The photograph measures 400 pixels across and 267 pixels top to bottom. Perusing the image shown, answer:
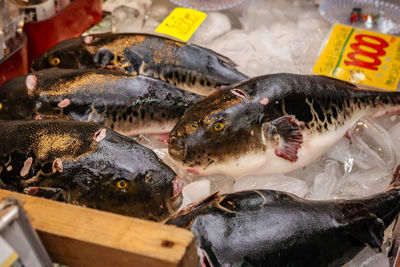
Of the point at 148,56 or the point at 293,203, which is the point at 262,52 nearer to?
the point at 148,56

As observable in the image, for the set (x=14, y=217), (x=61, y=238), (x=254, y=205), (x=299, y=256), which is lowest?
(x=299, y=256)

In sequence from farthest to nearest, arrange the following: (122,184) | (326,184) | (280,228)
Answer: (326,184)
(122,184)
(280,228)

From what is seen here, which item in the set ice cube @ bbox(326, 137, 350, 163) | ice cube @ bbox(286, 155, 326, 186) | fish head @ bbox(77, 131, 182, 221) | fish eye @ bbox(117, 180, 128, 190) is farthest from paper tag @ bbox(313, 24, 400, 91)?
fish eye @ bbox(117, 180, 128, 190)

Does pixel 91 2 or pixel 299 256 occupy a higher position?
pixel 91 2

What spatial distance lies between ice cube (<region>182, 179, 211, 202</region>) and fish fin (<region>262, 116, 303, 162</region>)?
33cm

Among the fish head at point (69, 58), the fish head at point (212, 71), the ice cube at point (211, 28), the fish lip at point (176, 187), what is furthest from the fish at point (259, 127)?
the ice cube at point (211, 28)

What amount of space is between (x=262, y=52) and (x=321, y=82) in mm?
952

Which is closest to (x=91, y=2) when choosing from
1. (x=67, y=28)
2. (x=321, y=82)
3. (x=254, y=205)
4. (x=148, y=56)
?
(x=67, y=28)

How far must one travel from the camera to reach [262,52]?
2924 mm

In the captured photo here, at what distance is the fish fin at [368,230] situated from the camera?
146 cm

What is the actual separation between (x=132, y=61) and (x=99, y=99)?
0.39m

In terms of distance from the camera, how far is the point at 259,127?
1847 millimetres

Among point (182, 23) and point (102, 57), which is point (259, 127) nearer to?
point (102, 57)

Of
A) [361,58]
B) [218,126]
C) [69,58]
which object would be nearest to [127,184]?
[218,126]
